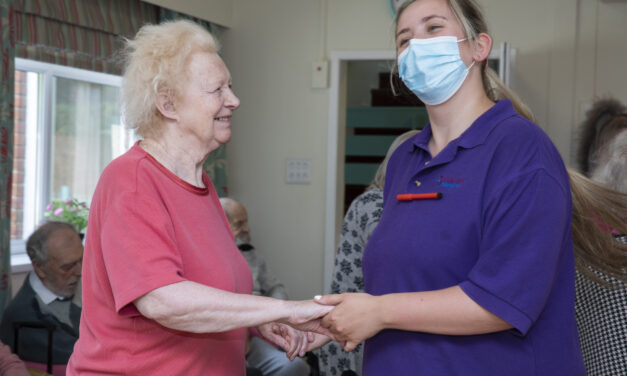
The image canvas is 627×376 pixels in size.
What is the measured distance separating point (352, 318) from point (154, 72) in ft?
2.13

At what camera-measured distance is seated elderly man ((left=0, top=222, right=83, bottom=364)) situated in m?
2.61

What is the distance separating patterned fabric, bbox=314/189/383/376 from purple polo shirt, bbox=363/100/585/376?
88 cm

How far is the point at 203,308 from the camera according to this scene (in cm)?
122

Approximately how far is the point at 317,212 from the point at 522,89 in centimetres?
157

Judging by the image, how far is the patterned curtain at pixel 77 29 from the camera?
339 centimetres

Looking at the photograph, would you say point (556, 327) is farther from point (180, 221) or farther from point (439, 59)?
point (180, 221)

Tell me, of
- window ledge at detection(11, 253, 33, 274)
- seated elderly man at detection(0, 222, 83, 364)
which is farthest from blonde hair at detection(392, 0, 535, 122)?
window ledge at detection(11, 253, 33, 274)

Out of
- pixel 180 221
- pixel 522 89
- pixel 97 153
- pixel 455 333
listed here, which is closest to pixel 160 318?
pixel 180 221

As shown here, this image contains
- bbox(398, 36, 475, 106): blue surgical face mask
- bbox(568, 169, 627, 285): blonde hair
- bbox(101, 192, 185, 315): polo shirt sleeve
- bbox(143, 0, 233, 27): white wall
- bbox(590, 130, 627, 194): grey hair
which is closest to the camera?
bbox(101, 192, 185, 315): polo shirt sleeve

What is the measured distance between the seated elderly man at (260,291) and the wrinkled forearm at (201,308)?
6.52 feet

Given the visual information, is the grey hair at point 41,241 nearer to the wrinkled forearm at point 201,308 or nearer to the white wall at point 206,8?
the white wall at point 206,8

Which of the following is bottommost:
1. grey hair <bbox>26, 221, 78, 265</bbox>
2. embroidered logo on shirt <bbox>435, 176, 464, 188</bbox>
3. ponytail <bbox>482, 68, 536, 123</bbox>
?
grey hair <bbox>26, 221, 78, 265</bbox>

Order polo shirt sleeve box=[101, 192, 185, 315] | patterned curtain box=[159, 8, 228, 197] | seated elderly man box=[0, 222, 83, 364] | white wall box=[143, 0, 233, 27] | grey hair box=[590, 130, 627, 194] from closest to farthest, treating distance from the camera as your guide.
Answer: polo shirt sleeve box=[101, 192, 185, 315] < grey hair box=[590, 130, 627, 194] < seated elderly man box=[0, 222, 83, 364] < white wall box=[143, 0, 233, 27] < patterned curtain box=[159, 8, 228, 197]

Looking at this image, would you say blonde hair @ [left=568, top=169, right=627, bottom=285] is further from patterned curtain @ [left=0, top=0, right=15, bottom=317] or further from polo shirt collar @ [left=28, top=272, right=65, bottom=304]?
patterned curtain @ [left=0, top=0, right=15, bottom=317]
